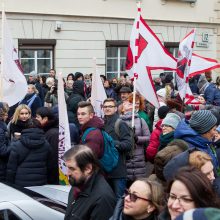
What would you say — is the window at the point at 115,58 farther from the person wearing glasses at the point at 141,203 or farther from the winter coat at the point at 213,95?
the person wearing glasses at the point at 141,203

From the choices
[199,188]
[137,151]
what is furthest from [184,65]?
[199,188]

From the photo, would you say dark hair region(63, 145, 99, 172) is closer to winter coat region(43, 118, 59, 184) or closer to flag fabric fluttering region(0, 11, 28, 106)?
winter coat region(43, 118, 59, 184)

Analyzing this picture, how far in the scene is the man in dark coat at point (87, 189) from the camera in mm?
3211

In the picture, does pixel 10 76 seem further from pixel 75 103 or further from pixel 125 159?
pixel 125 159

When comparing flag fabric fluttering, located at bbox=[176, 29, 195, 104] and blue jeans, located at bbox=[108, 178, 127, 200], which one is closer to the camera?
blue jeans, located at bbox=[108, 178, 127, 200]

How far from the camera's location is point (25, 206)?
389 centimetres

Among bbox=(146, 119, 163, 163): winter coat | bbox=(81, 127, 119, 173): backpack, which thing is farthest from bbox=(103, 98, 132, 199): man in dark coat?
bbox=(146, 119, 163, 163): winter coat

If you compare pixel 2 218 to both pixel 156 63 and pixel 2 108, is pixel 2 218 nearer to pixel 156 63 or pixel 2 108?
pixel 2 108

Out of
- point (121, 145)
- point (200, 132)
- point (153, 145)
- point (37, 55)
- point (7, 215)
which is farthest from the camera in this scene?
point (37, 55)

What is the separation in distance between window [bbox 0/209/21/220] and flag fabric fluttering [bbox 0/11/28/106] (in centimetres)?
421

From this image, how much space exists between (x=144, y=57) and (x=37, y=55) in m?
9.45

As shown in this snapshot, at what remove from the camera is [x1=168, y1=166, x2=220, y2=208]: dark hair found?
2.29 m

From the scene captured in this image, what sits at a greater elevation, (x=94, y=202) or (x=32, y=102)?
(x=32, y=102)

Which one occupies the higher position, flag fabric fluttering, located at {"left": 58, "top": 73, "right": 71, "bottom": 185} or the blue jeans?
flag fabric fluttering, located at {"left": 58, "top": 73, "right": 71, "bottom": 185}
